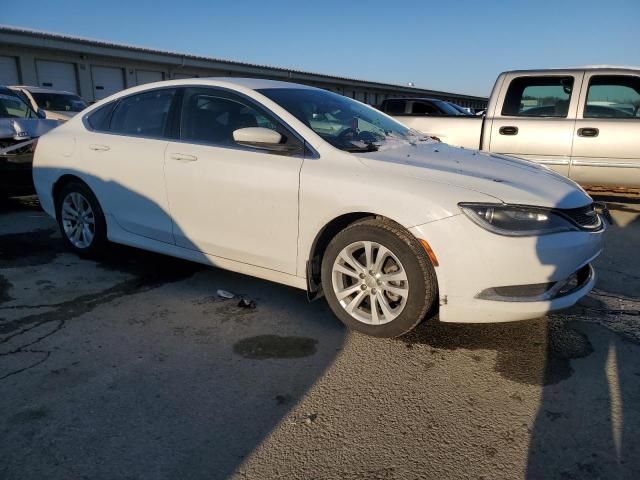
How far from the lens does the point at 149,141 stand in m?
4.19

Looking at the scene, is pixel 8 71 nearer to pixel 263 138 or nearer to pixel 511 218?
pixel 263 138

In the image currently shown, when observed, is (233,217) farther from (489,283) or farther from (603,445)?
(603,445)

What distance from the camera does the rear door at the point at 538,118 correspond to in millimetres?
6441

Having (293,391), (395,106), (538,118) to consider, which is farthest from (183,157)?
(395,106)

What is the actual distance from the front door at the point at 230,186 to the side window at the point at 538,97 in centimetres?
442

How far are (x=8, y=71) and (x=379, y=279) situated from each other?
22347 mm

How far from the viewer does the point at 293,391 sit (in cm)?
266

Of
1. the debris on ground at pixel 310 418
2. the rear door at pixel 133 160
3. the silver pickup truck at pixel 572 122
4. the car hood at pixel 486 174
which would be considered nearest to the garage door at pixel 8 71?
the rear door at pixel 133 160

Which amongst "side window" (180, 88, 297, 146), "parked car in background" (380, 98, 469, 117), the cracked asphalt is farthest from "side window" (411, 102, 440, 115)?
"side window" (180, 88, 297, 146)

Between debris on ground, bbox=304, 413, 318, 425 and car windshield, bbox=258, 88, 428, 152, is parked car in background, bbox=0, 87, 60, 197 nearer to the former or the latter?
car windshield, bbox=258, 88, 428, 152

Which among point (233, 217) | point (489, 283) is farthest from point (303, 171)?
point (489, 283)

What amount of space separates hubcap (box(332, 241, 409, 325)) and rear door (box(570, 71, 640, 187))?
4.35 m

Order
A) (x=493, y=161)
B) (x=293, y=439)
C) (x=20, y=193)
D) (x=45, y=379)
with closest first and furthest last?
(x=293, y=439), (x=45, y=379), (x=493, y=161), (x=20, y=193)

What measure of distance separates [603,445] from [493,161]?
6.60ft
